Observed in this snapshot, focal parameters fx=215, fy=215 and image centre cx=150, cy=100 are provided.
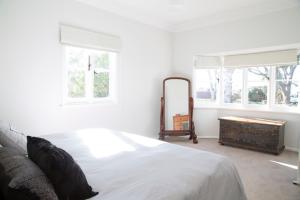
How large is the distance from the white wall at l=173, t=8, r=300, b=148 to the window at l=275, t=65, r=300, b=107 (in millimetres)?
299

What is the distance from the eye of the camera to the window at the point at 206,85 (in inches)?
191

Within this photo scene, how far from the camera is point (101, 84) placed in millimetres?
3674

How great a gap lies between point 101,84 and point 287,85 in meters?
3.41

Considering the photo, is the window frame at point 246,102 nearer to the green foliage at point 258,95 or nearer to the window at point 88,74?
the green foliage at point 258,95

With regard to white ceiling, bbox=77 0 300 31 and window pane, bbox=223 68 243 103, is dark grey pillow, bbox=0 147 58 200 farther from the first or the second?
window pane, bbox=223 68 243 103

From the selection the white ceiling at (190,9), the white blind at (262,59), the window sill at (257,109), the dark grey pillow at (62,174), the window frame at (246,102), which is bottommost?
the dark grey pillow at (62,174)

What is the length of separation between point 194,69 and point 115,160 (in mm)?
3571

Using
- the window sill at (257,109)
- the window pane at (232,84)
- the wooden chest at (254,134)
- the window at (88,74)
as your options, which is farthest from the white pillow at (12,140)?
the window pane at (232,84)

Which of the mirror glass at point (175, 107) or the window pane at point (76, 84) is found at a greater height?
the window pane at point (76, 84)

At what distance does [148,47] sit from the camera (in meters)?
4.31

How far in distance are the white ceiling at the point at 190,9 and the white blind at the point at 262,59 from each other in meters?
0.75

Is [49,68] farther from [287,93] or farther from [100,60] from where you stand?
[287,93]

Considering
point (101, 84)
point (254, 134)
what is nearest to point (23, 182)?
point (101, 84)

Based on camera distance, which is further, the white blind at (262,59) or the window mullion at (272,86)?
the window mullion at (272,86)
